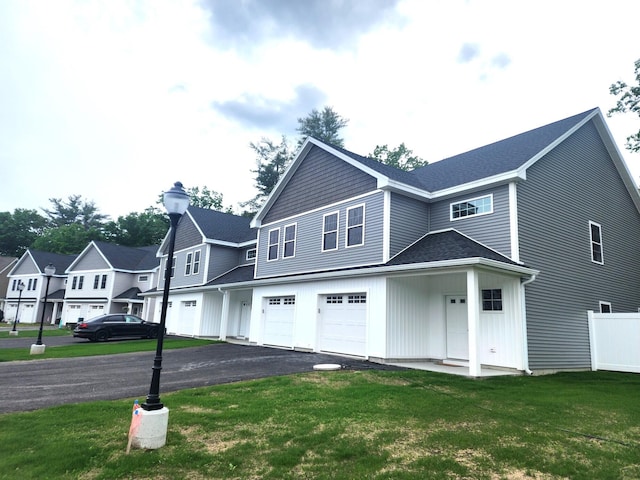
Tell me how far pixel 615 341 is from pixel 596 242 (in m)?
3.66

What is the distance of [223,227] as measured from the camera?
84.8ft

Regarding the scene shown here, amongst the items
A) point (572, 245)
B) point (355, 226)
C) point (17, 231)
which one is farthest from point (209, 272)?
point (17, 231)

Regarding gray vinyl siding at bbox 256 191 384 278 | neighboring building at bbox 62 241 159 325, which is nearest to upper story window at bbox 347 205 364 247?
gray vinyl siding at bbox 256 191 384 278

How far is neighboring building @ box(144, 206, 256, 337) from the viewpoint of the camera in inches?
863

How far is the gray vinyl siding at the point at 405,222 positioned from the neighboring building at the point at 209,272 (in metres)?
9.74

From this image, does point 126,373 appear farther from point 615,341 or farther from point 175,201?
point 615,341

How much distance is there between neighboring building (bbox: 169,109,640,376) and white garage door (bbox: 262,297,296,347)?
8 cm

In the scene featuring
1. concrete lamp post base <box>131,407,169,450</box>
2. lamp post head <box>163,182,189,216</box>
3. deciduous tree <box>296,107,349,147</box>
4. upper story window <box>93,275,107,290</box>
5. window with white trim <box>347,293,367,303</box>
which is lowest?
concrete lamp post base <box>131,407,169,450</box>

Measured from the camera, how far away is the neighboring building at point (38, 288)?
41938 millimetres

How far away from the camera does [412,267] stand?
35.9 ft

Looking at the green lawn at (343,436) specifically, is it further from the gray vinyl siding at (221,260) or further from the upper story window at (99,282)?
the upper story window at (99,282)

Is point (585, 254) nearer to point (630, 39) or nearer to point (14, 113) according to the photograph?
point (630, 39)

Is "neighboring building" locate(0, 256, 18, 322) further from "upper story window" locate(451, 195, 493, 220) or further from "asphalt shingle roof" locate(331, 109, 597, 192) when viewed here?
"upper story window" locate(451, 195, 493, 220)

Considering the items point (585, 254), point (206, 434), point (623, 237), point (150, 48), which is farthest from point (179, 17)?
point (623, 237)
